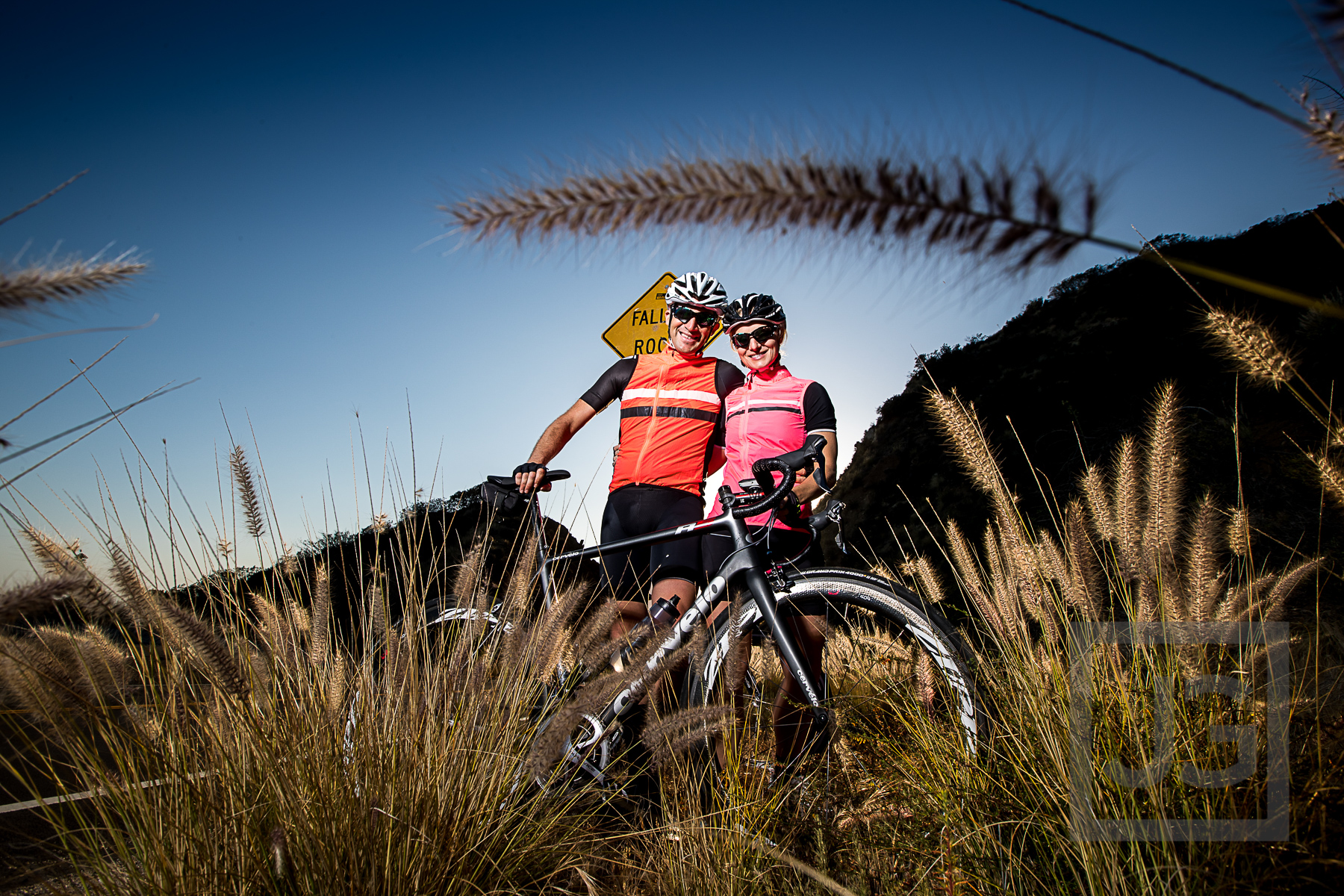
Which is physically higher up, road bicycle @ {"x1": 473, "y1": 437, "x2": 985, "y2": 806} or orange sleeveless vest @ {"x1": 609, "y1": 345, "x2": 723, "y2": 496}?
orange sleeveless vest @ {"x1": 609, "y1": 345, "x2": 723, "y2": 496}

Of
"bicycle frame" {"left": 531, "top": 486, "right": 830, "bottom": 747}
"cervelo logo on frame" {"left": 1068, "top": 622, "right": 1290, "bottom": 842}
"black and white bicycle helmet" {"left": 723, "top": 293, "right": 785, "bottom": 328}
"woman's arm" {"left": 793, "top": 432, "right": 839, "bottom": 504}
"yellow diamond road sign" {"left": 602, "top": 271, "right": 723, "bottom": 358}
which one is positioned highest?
"yellow diamond road sign" {"left": 602, "top": 271, "right": 723, "bottom": 358}

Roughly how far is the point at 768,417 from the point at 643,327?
92.5 inches

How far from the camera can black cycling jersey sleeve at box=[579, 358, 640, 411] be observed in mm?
3623

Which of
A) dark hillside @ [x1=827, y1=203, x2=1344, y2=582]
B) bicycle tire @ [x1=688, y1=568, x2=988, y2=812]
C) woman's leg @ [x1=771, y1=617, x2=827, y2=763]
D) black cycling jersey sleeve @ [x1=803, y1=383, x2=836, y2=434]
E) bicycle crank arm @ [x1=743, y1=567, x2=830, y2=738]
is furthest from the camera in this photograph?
dark hillside @ [x1=827, y1=203, x2=1344, y2=582]

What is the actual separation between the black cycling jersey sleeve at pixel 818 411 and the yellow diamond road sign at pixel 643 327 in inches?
83.1

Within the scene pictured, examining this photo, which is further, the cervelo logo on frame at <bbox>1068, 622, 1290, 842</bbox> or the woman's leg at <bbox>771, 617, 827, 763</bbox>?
the woman's leg at <bbox>771, 617, 827, 763</bbox>

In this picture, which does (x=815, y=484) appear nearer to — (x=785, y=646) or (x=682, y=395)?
(x=785, y=646)

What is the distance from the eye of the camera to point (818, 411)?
3.26 m

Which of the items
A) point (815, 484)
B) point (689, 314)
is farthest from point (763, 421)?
point (689, 314)

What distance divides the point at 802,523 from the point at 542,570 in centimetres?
118

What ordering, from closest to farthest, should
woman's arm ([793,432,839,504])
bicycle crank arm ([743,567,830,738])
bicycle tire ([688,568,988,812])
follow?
bicycle tire ([688,568,988,812])
bicycle crank arm ([743,567,830,738])
woman's arm ([793,432,839,504])

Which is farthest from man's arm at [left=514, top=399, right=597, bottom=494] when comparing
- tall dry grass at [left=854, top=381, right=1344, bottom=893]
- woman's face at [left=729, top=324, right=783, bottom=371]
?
tall dry grass at [left=854, top=381, right=1344, bottom=893]

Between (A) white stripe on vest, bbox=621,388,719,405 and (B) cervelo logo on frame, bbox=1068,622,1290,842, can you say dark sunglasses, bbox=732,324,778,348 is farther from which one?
(B) cervelo logo on frame, bbox=1068,622,1290,842

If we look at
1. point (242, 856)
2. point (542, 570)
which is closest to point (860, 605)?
point (542, 570)
